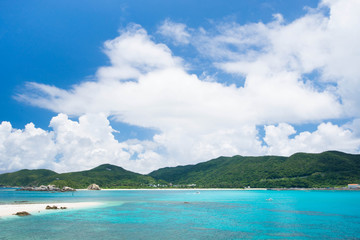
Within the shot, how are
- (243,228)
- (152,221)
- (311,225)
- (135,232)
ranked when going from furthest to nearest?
(152,221) < (311,225) < (243,228) < (135,232)

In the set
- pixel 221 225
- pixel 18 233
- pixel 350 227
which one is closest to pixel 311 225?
pixel 350 227

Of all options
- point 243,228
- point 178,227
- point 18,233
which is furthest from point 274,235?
point 18,233

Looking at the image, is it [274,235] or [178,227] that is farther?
[178,227]

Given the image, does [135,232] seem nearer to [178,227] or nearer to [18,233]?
[178,227]

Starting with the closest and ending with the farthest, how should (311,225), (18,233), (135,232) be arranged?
(18,233), (135,232), (311,225)

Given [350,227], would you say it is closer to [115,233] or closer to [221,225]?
[221,225]

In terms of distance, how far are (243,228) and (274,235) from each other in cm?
762

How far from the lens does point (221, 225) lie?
55812mm

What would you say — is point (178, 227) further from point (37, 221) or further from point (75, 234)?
point (37, 221)

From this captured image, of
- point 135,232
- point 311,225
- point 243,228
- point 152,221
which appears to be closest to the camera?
point 135,232

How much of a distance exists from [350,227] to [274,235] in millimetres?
19947

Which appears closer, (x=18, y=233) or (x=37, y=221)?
(x=18, y=233)

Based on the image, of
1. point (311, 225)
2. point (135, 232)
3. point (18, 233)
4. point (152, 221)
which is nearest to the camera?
point (18, 233)

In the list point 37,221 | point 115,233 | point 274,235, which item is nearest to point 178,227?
point 115,233
